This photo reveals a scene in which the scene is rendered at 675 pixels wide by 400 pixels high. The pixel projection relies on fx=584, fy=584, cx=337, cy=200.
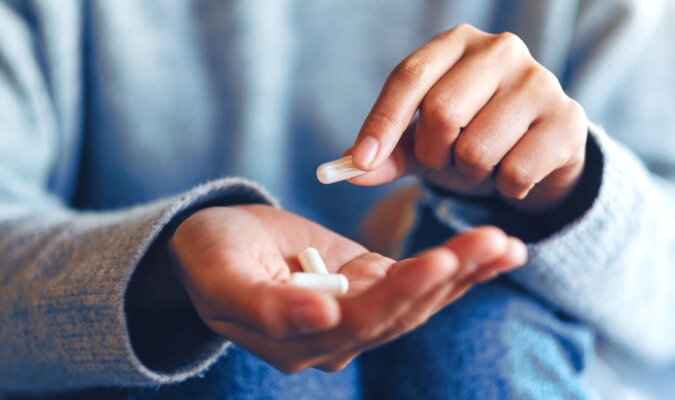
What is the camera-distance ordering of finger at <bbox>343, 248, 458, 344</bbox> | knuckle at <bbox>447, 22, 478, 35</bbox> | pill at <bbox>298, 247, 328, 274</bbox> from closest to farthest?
finger at <bbox>343, 248, 458, 344</bbox> → pill at <bbox>298, 247, 328, 274</bbox> → knuckle at <bbox>447, 22, 478, 35</bbox>

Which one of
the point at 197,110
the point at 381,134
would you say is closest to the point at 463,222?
the point at 381,134

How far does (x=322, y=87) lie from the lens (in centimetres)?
82

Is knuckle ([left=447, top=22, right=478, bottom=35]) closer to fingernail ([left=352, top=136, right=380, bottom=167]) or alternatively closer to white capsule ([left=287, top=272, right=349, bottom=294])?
fingernail ([left=352, top=136, right=380, bottom=167])

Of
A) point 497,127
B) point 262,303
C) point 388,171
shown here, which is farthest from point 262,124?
point 262,303

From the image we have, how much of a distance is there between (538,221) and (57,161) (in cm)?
60

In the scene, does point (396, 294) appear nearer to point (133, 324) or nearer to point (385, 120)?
point (385, 120)

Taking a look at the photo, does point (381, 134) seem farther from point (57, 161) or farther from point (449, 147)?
point (57, 161)

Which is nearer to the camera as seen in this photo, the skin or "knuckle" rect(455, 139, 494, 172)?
the skin

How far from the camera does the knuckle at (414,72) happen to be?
513 mm

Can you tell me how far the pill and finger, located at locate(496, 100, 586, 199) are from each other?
19 cm

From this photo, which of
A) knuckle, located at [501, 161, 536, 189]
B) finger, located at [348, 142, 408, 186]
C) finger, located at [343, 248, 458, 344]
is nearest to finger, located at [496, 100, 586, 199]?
knuckle, located at [501, 161, 536, 189]

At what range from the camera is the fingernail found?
49 cm

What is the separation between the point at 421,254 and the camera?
0.46 metres

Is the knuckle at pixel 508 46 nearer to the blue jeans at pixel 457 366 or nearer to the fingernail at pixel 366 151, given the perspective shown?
the fingernail at pixel 366 151
